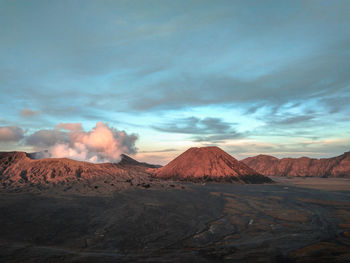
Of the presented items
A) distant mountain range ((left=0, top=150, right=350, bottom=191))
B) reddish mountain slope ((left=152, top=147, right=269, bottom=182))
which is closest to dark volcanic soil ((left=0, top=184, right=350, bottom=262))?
distant mountain range ((left=0, top=150, right=350, bottom=191))

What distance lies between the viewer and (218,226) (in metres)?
24.6

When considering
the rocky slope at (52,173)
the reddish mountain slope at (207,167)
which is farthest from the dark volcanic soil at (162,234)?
the reddish mountain slope at (207,167)

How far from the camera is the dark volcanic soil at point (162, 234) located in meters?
15.7

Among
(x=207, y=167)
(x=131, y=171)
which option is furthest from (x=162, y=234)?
(x=207, y=167)

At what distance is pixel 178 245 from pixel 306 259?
28.1 feet

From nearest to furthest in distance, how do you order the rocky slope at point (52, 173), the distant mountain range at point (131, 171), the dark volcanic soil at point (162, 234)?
the dark volcanic soil at point (162, 234), the rocky slope at point (52, 173), the distant mountain range at point (131, 171)

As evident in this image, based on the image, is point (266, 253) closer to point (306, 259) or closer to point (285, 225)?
point (306, 259)

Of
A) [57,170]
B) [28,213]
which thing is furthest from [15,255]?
[57,170]

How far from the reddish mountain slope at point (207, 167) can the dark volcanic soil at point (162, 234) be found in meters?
70.7

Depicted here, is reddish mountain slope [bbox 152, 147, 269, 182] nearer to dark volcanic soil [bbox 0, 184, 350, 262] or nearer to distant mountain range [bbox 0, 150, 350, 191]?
distant mountain range [bbox 0, 150, 350, 191]

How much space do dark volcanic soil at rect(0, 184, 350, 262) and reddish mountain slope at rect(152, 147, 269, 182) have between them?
70674mm

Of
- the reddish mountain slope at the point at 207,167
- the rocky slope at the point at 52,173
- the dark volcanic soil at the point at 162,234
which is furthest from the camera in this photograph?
the reddish mountain slope at the point at 207,167

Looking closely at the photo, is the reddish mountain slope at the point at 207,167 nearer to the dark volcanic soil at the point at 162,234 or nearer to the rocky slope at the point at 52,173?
the rocky slope at the point at 52,173

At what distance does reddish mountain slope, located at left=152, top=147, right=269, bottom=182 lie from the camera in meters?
104
